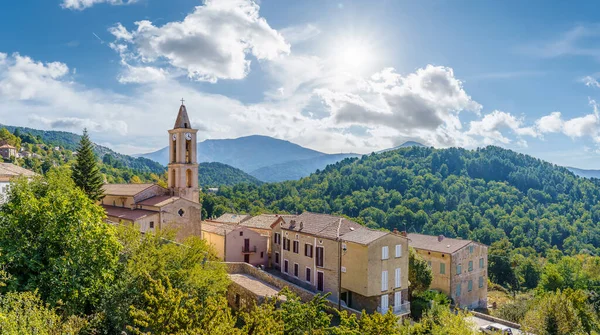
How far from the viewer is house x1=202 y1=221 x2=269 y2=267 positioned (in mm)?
39000

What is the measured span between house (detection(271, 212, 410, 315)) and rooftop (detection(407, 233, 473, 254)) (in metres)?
14.0

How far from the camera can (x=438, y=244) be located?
154 ft

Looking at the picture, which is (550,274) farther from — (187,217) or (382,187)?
(382,187)

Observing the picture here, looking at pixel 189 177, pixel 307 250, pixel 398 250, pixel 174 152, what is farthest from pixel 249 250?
pixel 398 250

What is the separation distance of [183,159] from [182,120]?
4355mm

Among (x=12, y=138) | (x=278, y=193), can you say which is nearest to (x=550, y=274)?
(x=278, y=193)

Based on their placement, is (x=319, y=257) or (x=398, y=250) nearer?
(x=398, y=250)

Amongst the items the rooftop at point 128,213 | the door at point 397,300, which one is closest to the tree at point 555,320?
the door at point 397,300

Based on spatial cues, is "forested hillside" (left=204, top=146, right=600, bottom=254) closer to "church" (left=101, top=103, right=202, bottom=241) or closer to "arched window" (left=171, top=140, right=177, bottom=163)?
"church" (left=101, top=103, right=202, bottom=241)

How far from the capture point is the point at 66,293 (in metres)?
19.7

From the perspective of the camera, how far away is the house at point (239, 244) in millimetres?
39000

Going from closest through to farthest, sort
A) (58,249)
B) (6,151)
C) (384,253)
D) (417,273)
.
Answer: (58,249) → (384,253) → (417,273) → (6,151)

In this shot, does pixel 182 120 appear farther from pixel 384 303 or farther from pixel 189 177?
pixel 384 303

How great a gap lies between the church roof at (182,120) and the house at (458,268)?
30376mm
